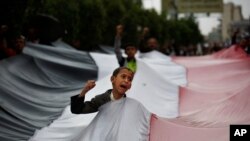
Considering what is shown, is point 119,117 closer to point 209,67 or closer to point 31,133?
point 31,133

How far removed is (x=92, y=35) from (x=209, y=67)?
678 centimetres

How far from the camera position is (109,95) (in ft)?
19.3

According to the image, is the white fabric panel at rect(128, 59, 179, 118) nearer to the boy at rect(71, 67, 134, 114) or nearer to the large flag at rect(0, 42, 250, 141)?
the large flag at rect(0, 42, 250, 141)

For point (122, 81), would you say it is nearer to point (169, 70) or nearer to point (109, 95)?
point (109, 95)

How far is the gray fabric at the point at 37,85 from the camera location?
294 inches

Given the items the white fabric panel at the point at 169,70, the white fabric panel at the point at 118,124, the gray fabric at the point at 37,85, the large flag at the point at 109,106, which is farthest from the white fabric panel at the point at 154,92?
the white fabric panel at the point at 118,124

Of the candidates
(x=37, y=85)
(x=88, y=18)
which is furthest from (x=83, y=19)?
(x=37, y=85)

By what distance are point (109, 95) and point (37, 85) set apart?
12.3 ft

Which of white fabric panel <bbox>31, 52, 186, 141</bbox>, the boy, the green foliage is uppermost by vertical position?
the green foliage

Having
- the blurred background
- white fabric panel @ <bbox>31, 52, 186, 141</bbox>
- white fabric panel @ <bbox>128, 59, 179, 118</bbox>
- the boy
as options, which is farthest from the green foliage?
the boy

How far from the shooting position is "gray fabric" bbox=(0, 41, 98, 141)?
7.46m

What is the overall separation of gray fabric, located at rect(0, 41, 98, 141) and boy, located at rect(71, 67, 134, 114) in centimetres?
148

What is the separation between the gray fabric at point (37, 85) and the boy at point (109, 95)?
148 centimetres

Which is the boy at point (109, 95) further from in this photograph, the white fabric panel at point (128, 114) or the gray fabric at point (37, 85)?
the gray fabric at point (37, 85)
